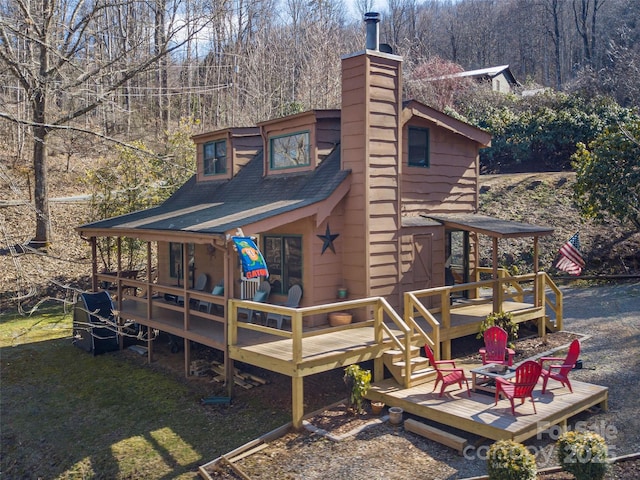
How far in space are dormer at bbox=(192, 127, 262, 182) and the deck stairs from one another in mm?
8416

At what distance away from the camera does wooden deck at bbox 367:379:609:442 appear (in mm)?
7883

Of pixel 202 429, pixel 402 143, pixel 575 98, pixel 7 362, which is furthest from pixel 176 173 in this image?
pixel 575 98

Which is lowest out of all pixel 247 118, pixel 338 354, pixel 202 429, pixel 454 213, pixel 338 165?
pixel 202 429

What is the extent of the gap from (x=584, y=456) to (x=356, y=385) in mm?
3764

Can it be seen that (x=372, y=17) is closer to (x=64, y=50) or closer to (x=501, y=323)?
(x=501, y=323)

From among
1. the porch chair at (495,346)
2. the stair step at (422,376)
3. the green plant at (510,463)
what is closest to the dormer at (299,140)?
the stair step at (422,376)

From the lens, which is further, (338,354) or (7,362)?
(7,362)

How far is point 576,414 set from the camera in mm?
8898

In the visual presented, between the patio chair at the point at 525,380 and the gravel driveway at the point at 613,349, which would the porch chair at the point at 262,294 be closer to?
the patio chair at the point at 525,380

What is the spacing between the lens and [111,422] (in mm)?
10062

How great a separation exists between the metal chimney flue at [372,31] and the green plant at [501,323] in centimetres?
667

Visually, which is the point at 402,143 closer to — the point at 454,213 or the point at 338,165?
the point at 338,165

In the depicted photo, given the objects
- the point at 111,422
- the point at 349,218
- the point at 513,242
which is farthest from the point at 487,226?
the point at 513,242

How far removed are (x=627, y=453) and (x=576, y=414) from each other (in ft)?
4.44
